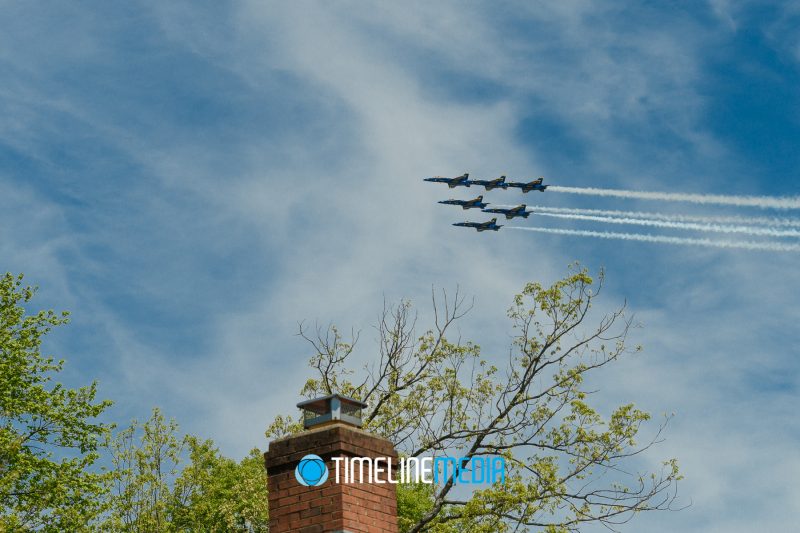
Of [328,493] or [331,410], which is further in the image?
[331,410]

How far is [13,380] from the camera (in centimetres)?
3647

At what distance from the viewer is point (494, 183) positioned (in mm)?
67625

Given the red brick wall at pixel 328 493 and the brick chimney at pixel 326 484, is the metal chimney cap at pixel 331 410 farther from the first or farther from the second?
the red brick wall at pixel 328 493

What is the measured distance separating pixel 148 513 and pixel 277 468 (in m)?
31.0

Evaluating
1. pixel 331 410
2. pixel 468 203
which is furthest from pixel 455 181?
pixel 331 410

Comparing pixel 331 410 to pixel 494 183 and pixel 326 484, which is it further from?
pixel 494 183

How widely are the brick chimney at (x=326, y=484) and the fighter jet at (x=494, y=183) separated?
54.6 meters

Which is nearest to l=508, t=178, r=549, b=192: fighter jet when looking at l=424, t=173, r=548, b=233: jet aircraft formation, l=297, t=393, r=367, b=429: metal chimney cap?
l=424, t=173, r=548, b=233: jet aircraft formation

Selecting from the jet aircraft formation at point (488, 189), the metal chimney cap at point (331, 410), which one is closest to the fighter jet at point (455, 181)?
the jet aircraft formation at point (488, 189)

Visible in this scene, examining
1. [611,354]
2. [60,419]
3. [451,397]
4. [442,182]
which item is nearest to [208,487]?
[60,419]

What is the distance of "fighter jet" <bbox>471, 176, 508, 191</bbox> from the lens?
221ft

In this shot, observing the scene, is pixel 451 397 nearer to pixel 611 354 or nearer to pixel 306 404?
pixel 611 354

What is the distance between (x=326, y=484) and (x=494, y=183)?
5573 cm

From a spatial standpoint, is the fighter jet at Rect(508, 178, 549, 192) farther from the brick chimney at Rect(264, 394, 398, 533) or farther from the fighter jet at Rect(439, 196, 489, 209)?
the brick chimney at Rect(264, 394, 398, 533)
